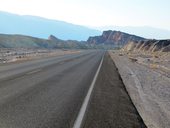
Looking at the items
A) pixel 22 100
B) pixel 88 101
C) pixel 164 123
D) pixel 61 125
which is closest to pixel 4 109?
pixel 22 100

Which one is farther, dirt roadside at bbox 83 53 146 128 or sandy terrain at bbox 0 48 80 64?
sandy terrain at bbox 0 48 80 64

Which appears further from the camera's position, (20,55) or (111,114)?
(20,55)

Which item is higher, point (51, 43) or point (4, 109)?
point (4, 109)

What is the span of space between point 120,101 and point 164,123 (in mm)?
3006

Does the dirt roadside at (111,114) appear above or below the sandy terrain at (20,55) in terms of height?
above

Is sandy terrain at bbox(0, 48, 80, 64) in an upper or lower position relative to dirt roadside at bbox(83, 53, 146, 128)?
lower

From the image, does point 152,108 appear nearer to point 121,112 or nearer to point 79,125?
point 121,112

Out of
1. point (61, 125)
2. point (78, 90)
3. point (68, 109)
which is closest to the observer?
point (61, 125)

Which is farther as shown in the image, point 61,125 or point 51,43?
point 51,43

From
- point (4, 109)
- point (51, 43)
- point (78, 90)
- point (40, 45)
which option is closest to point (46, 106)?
point (4, 109)

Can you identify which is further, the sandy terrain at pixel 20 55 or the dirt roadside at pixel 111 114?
the sandy terrain at pixel 20 55

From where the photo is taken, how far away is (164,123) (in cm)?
861

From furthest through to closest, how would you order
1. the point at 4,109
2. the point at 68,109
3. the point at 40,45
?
1. the point at 40,45
2. the point at 68,109
3. the point at 4,109

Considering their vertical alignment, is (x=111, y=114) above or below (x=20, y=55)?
above
